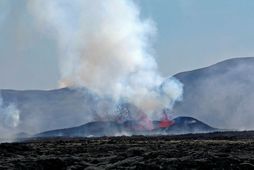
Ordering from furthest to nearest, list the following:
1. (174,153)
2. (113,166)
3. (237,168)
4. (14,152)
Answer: (14,152) < (174,153) < (113,166) < (237,168)

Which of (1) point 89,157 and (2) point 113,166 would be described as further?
(1) point 89,157

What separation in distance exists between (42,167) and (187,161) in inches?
536

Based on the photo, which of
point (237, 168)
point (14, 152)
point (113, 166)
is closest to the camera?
point (237, 168)

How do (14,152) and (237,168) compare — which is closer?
(237,168)

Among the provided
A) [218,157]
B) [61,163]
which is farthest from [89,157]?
[218,157]

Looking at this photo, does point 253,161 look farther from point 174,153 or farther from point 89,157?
point 89,157

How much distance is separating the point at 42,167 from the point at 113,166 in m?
6.88

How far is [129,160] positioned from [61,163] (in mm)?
6589

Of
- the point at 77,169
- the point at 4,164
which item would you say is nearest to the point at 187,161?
the point at 77,169

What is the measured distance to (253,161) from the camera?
5153cm

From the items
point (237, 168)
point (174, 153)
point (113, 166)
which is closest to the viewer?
point (237, 168)

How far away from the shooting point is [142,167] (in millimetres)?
50062

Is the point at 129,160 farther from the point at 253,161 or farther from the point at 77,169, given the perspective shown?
the point at 253,161

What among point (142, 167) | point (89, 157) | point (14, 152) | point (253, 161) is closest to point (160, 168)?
point (142, 167)
